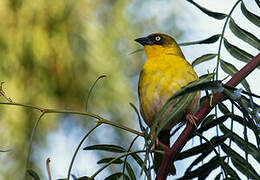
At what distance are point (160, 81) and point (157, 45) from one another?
0.57 meters

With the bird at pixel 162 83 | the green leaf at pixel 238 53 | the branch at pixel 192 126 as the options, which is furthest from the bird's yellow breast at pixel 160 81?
the branch at pixel 192 126

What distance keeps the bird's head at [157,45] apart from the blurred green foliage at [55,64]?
1.26 feet

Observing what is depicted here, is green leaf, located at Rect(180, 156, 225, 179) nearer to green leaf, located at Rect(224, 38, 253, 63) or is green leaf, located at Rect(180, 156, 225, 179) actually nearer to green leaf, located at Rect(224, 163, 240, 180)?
green leaf, located at Rect(224, 163, 240, 180)

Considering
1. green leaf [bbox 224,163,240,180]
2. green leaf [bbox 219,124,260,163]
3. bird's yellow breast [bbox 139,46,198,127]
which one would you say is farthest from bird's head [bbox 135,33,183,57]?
green leaf [bbox 224,163,240,180]

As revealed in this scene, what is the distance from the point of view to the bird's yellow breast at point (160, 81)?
2.63 meters

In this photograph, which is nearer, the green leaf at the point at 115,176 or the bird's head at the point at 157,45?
the green leaf at the point at 115,176

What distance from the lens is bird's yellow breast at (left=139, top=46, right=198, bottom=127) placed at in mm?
2635

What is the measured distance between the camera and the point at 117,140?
12.1ft

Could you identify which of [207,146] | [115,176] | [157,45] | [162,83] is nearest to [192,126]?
[207,146]

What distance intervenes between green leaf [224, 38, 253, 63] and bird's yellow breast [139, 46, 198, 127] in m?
0.95

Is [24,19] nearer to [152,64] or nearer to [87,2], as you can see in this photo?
[87,2]

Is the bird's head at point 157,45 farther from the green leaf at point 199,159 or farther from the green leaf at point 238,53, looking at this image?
the green leaf at point 199,159

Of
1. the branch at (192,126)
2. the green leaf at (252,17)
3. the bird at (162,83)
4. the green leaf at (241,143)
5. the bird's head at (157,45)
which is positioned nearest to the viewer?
the branch at (192,126)

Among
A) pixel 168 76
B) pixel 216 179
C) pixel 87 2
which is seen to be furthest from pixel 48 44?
pixel 216 179
